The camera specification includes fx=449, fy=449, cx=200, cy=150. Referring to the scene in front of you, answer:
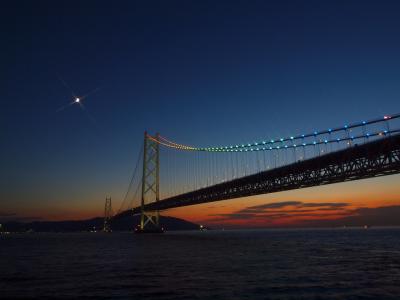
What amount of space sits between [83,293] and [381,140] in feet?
96.2

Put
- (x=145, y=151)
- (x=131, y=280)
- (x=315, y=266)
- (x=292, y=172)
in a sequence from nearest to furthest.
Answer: (x=131, y=280)
(x=315, y=266)
(x=292, y=172)
(x=145, y=151)

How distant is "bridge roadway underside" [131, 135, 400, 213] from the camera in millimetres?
39284

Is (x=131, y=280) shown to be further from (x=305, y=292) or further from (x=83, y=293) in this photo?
(x=305, y=292)

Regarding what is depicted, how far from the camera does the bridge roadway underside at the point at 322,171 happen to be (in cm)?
3928

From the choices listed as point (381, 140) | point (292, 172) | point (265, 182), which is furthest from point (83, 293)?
point (265, 182)

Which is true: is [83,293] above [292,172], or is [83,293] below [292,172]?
below

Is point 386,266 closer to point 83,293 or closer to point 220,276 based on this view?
point 220,276

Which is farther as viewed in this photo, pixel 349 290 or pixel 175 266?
pixel 175 266

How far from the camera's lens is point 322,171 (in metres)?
49.0

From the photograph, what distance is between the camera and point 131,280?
22.8 meters

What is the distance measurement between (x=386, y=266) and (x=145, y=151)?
286ft

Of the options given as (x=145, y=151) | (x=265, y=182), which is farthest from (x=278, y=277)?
(x=145, y=151)

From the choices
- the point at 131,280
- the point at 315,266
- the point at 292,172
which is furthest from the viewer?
the point at 292,172

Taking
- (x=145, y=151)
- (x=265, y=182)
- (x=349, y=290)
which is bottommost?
(x=349, y=290)
